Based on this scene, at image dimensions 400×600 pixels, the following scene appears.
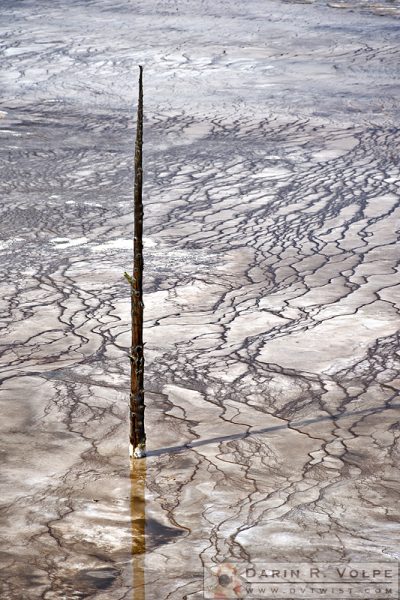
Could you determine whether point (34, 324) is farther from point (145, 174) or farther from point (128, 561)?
point (145, 174)

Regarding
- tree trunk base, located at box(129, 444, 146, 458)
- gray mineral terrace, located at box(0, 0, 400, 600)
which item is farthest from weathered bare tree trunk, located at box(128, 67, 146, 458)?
gray mineral terrace, located at box(0, 0, 400, 600)

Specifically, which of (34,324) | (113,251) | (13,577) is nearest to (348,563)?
(13,577)

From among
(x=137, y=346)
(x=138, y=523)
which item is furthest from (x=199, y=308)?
(x=138, y=523)

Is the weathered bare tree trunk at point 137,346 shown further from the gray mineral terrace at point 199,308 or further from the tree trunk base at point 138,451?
the gray mineral terrace at point 199,308

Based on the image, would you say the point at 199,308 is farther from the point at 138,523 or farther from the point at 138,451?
the point at 138,523

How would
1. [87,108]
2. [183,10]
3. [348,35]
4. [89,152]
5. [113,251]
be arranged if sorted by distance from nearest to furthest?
[113,251] < [89,152] < [87,108] < [348,35] < [183,10]

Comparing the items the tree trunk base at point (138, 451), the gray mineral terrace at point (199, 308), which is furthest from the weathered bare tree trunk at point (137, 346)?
the gray mineral terrace at point (199, 308)
